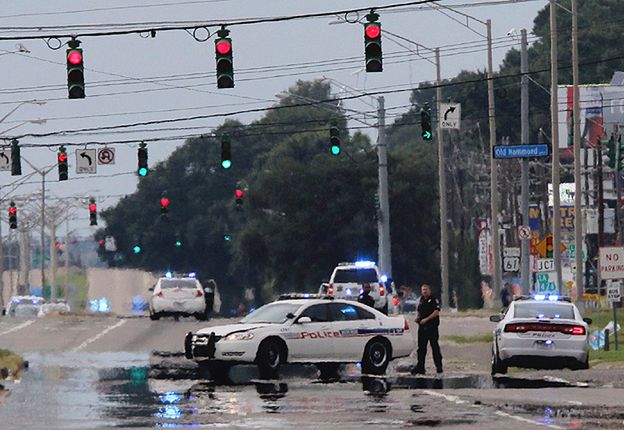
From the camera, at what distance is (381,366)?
112 ft

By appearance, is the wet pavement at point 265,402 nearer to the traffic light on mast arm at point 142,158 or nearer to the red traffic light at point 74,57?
the red traffic light at point 74,57

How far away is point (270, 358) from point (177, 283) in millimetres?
25699

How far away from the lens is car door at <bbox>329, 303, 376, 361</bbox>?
33719 millimetres

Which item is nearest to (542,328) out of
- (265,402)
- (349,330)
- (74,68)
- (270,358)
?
(349,330)

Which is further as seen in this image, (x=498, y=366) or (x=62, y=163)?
(x=62, y=163)

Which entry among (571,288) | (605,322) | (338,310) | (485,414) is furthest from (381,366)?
(571,288)

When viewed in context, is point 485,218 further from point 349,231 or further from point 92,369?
point 92,369

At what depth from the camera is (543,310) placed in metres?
32.8

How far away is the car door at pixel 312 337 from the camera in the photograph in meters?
33.2

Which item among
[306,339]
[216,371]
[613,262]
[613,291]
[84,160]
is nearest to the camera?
[306,339]

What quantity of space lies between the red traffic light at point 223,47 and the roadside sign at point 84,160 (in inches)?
1591

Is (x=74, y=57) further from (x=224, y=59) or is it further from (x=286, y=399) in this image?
(x=286, y=399)

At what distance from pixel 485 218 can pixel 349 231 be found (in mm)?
21138

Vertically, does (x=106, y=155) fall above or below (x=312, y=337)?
→ above
